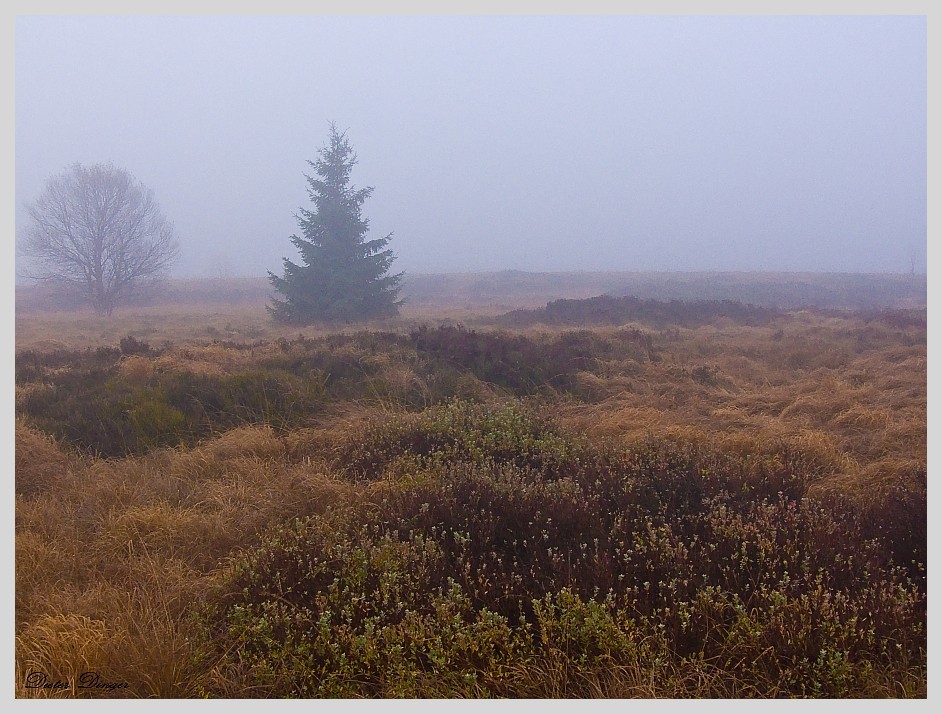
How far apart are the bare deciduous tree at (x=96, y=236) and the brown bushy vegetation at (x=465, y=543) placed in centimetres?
1765

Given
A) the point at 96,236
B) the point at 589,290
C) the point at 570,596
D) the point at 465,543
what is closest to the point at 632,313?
the point at 589,290

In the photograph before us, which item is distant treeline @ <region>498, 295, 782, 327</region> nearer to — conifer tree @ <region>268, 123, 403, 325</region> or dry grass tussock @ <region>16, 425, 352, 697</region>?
conifer tree @ <region>268, 123, 403, 325</region>

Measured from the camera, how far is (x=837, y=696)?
2240mm

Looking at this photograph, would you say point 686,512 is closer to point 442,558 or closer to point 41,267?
point 442,558

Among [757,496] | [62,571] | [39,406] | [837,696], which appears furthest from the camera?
[39,406]

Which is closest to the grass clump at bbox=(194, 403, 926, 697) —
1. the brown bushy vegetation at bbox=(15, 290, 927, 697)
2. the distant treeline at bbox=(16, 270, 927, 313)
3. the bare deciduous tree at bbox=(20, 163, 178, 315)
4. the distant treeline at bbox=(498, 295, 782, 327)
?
the brown bushy vegetation at bbox=(15, 290, 927, 697)

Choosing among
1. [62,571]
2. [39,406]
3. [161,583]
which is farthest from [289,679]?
[39,406]

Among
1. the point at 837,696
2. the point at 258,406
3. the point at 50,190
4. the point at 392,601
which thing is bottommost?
the point at 837,696

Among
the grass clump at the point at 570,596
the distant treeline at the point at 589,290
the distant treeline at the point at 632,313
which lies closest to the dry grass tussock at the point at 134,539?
the grass clump at the point at 570,596

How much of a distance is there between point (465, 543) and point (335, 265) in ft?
54.4

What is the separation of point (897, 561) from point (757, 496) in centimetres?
85

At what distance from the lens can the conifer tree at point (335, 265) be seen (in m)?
18.0

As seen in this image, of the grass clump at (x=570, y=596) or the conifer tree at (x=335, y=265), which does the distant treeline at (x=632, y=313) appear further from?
the grass clump at (x=570, y=596)

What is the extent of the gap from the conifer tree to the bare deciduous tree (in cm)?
735
